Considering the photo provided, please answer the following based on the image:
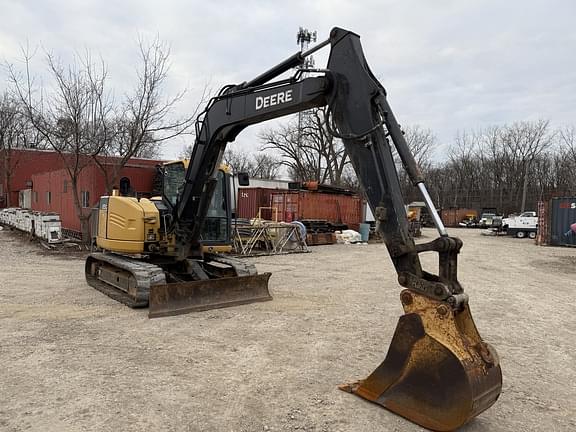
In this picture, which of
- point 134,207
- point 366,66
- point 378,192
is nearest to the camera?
point 378,192

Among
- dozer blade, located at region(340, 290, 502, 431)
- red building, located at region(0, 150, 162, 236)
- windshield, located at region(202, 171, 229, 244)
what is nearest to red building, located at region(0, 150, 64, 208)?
red building, located at region(0, 150, 162, 236)

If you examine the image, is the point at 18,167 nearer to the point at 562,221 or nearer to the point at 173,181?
the point at 173,181

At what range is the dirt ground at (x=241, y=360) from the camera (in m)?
3.62

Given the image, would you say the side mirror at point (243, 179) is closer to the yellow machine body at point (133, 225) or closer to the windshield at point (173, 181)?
the windshield at point (173, 181)

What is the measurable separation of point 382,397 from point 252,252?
12656 mm

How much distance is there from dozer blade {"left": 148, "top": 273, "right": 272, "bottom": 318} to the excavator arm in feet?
9.12

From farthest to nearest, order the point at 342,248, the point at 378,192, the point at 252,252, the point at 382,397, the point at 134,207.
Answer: the point at 342,248
the point at 252,252
the point at 134,207
the point at 378,192
the point at 382,397

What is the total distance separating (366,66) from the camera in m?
4.55

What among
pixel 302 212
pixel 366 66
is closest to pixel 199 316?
pixel 366 66

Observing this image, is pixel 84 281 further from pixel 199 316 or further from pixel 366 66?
pixel 366 66

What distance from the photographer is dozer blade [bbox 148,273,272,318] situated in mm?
6578

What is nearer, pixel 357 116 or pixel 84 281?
pixel 357 116

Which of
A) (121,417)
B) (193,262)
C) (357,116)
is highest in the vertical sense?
(357,116)

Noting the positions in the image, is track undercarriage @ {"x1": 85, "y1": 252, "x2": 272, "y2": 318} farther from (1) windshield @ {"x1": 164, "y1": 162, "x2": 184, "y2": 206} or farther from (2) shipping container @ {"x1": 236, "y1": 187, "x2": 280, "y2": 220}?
(2) shipping container @ {"x1": 236, "y1": 187, "x2": 280, "y2": 220}
